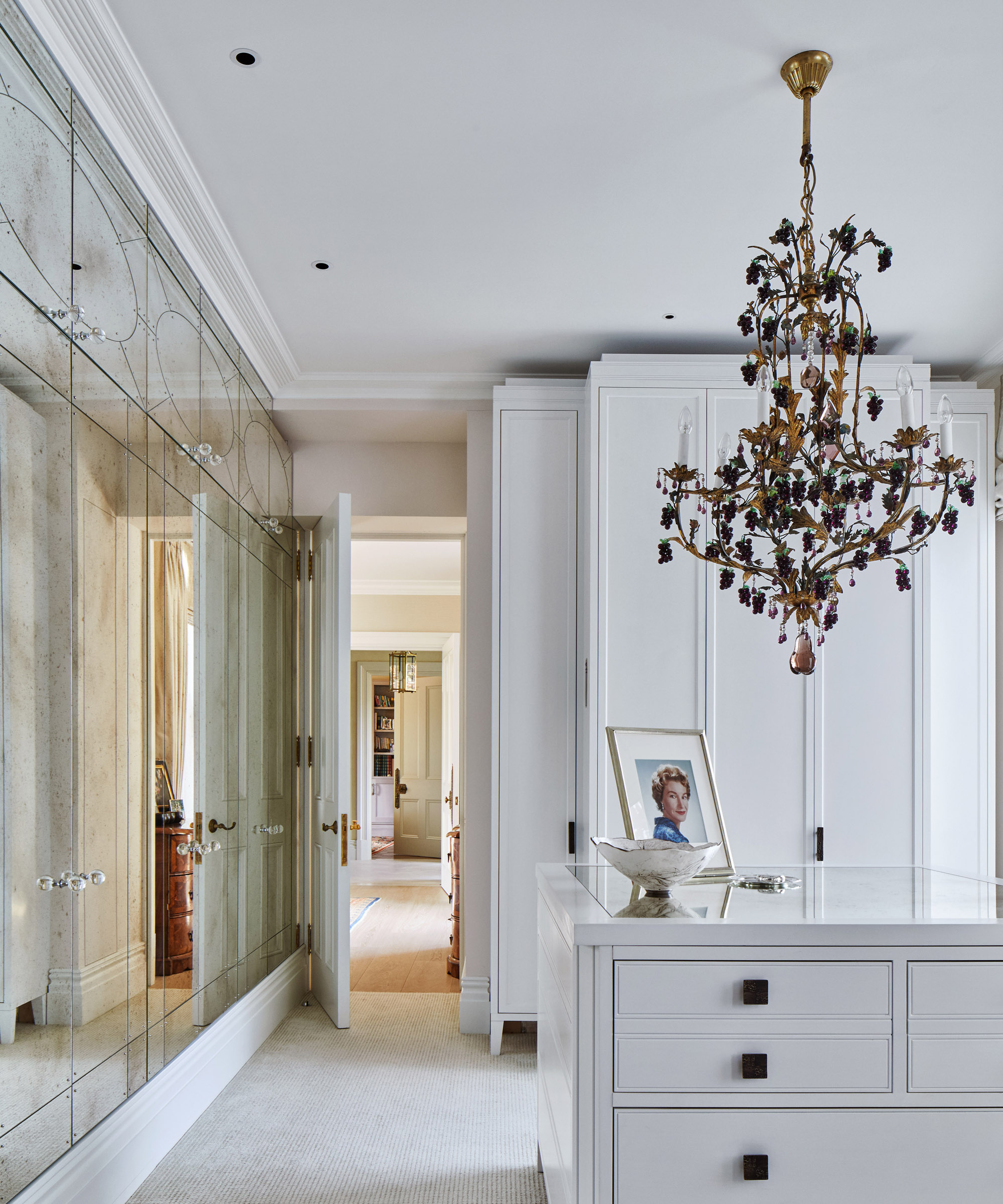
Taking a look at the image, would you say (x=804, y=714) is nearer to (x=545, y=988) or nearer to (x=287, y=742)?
(x=545, y=988)

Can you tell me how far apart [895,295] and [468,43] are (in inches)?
74.0

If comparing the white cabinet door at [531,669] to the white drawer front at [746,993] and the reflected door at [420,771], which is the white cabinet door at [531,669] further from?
the reflected door at [420,771]

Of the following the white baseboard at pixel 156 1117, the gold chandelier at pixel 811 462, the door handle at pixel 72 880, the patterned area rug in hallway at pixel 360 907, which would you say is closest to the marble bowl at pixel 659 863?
the gold chandelier at pixel 811 462

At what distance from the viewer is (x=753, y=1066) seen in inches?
74.6

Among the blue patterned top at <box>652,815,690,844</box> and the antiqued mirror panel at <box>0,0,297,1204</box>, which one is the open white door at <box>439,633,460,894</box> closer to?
the antiqued mirror panel at <box>0,0,297,1204</box>

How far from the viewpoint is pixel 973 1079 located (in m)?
1.94

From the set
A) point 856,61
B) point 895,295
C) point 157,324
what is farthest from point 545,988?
point 895,295

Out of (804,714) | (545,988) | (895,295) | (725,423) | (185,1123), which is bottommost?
(185,1123)

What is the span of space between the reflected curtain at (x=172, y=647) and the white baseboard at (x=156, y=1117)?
0.81m

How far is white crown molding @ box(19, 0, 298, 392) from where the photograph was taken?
1.97 m

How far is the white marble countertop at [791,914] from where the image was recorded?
1.90 meters

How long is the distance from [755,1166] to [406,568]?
20.6ft

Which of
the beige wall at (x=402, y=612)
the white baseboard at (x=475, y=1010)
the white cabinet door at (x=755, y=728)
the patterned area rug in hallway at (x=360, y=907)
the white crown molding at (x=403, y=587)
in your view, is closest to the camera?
the white cabinet door at (x=755, y=728)

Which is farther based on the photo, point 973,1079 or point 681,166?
point 681,166
